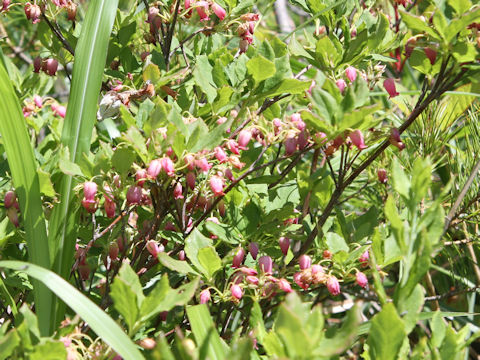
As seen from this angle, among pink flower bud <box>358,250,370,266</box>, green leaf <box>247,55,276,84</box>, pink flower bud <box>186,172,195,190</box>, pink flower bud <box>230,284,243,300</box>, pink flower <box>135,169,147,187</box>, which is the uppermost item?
green leaf <box>247,55,276,84</box>

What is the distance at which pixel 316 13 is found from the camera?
115 centimetres

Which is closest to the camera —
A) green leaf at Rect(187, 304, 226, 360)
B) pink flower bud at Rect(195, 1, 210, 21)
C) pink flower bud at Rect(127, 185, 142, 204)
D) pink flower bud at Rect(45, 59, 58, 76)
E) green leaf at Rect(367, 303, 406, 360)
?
green leaf at Rect(367, 303, 406, 360)

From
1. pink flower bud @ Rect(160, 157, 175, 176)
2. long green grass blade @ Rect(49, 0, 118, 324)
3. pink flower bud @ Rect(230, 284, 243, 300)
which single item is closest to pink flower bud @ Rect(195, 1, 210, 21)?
long green grass blade @ Rect(49, 0, 118, 324)

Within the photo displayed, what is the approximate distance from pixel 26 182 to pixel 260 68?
41 cm

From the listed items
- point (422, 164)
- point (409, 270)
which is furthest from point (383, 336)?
point (422, 164)

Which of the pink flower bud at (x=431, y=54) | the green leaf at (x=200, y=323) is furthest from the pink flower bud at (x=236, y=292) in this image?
the pink flower bud at (x=431, y=54)

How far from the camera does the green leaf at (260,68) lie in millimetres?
940

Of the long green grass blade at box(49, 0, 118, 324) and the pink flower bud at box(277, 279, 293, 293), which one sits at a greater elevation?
the long green grass blade at box(49, 0, 118, 324)

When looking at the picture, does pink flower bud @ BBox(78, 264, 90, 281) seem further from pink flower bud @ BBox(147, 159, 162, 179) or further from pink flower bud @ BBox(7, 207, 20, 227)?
pink flower bud @ BBox(147, 159, 162, 179)

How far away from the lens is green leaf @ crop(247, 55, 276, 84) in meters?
0.94

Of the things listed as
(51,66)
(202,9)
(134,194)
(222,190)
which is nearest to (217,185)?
(222,190)

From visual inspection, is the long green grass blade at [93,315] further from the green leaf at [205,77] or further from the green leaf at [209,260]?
the green leaf at [205,77]

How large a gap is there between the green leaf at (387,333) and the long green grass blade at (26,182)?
0.51 m

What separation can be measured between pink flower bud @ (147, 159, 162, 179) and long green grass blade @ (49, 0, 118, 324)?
218mm
